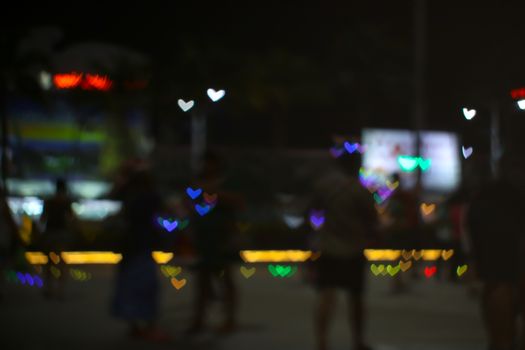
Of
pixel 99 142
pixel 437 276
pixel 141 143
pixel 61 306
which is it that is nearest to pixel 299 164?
pixel 141 143

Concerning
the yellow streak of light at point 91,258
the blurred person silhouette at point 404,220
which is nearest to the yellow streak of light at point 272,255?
the yellow streak of light at point 91,258

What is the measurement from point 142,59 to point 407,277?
3842 cm

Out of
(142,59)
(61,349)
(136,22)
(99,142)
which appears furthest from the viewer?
(99,142)

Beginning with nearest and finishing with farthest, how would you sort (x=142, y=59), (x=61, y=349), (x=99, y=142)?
(x=61, y=349)
(x=142, y=59)
(x=99, y=142)

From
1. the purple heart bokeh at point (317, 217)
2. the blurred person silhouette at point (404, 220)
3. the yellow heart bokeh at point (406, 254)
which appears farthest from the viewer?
the blurred person silhouette at point (404, 220)

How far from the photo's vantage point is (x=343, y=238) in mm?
9016

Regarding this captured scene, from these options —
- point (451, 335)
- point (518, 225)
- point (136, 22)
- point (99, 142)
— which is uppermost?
point (136, 22)

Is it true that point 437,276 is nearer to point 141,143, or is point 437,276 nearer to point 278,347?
point 278,347

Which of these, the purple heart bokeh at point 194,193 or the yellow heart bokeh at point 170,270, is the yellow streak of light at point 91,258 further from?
the purple heart bokeh at point 194,193

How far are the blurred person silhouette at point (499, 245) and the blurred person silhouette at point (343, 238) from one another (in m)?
0.91

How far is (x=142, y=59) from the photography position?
5434 centimetres

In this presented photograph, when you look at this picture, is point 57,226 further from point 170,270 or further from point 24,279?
point 170,270

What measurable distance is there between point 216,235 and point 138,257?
0.73 meters

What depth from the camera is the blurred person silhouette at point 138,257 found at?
34.8 feet
